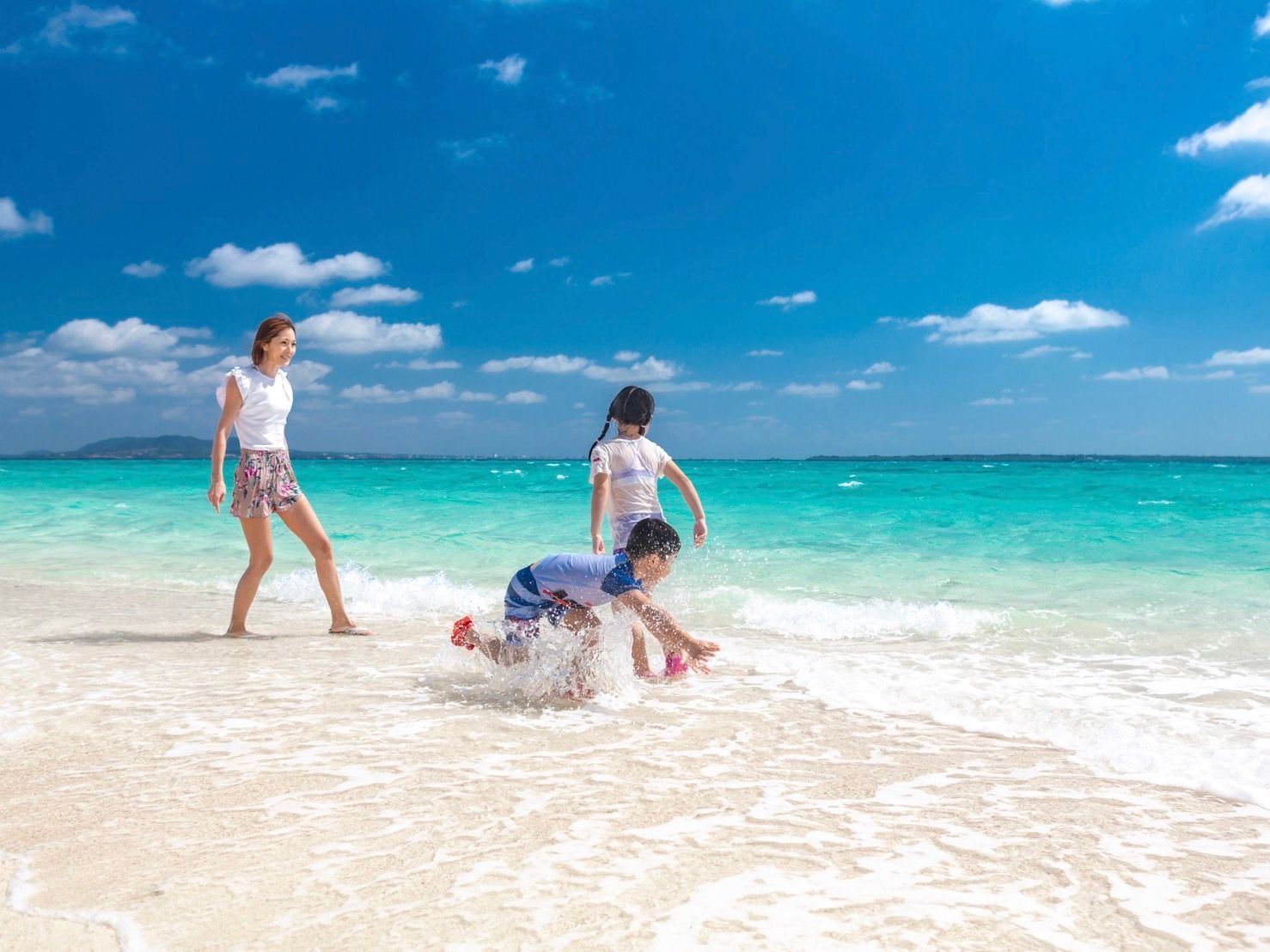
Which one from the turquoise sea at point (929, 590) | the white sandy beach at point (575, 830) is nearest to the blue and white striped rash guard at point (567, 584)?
the white sandy beach at point (575, 830)

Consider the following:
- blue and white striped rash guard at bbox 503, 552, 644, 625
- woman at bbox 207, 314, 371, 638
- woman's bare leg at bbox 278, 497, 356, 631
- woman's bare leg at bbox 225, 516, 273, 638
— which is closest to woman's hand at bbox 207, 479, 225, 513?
woman at bbox 207, 314, 371, 638

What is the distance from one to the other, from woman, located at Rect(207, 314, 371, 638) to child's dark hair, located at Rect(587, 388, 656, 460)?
212 cm

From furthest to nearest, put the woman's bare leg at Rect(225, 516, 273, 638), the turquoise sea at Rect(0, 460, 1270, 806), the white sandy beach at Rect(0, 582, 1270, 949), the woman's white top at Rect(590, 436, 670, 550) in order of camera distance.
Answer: the woman's bare leg at Rect(225, 516, 273, 638) < the woman's white top at Rect(590, 436, 670, 550) < the turquoise sea at Rect(0, 460, 1270, 806) < the white sandy beach at Rect(0, 582, 1270, 949)

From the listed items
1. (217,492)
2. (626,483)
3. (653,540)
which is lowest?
(653,540)

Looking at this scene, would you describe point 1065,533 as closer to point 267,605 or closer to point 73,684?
point 267,605

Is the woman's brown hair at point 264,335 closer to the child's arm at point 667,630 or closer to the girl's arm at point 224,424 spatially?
the girl's arm at point 224,424

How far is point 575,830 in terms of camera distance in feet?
9.27

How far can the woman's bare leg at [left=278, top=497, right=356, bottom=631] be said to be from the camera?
6.15 m

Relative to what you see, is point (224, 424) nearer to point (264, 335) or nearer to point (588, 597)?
point (264, 335)

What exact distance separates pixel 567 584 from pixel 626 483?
102cm

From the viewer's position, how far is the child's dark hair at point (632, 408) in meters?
5.39

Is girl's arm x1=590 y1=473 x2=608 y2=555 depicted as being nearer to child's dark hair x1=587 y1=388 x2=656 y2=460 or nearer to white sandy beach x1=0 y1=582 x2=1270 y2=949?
child's dark hair x1=587 y1=388 x2=656 y2=460

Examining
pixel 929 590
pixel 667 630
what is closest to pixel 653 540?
pixel 667 630

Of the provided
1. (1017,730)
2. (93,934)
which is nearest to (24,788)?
(93,934)
